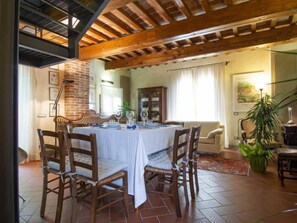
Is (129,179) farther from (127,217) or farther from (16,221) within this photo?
(16,221)

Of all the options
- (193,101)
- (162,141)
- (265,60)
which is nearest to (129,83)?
(193,101)

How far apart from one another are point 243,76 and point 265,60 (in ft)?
2.14

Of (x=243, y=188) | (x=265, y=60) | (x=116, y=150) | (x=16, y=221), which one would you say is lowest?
(x=243, y=188)

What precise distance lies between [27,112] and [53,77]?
1.05 meters

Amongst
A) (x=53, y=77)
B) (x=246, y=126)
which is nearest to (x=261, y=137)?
(x=246, y=126)

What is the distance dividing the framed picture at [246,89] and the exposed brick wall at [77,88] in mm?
4271

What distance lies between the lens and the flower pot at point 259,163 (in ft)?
10.1

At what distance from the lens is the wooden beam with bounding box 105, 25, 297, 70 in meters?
3.83

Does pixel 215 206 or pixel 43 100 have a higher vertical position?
pixel 43 100

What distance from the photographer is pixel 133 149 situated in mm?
1918

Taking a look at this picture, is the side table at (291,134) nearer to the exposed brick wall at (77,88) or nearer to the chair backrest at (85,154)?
the chair backrest at (85,154)

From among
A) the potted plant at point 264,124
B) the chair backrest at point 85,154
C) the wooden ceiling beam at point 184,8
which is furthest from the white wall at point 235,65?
the chair backrest at point 85,154

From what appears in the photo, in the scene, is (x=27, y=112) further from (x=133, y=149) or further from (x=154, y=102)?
(x=154, y=102)

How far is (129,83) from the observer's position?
7266mm
